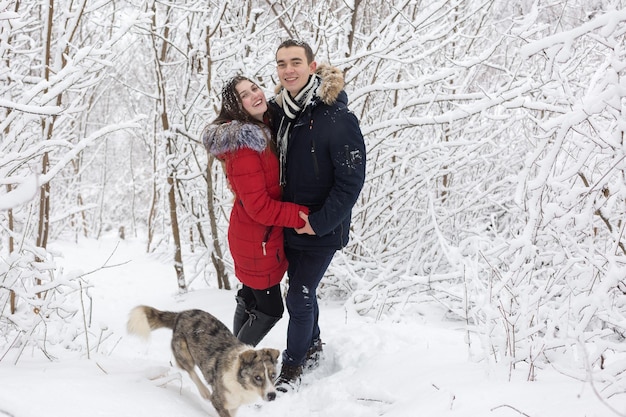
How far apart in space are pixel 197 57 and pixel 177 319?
3.10 m

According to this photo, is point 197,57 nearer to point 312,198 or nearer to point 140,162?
point 312,198

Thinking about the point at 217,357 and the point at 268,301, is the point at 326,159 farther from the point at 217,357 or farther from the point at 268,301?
the point at 217,357

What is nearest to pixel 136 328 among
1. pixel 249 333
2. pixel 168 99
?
pixel 249 333

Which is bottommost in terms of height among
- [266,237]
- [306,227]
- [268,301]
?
[268,301]

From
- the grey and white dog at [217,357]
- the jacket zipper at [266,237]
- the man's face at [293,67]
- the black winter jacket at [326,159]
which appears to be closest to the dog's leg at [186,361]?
the grey and white dog at [217,357]

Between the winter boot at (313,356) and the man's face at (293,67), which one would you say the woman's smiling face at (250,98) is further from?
the winter boot at (313,356)

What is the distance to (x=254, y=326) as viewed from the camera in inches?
130

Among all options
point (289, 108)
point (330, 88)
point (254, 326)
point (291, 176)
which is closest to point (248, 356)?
point (254, 326)

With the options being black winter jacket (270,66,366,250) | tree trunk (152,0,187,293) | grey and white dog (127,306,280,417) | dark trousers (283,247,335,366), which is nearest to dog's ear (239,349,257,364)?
grey and white dog (127,306,280,417)

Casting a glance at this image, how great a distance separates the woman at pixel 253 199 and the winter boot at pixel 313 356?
0.41m

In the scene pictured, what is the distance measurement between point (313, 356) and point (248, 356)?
2.57ft

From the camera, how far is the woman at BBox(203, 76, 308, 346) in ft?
9.18

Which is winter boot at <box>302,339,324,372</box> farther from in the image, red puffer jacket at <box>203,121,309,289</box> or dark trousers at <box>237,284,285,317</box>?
red puffer jacket at <box>203,121,309,289</box>

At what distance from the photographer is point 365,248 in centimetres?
496
